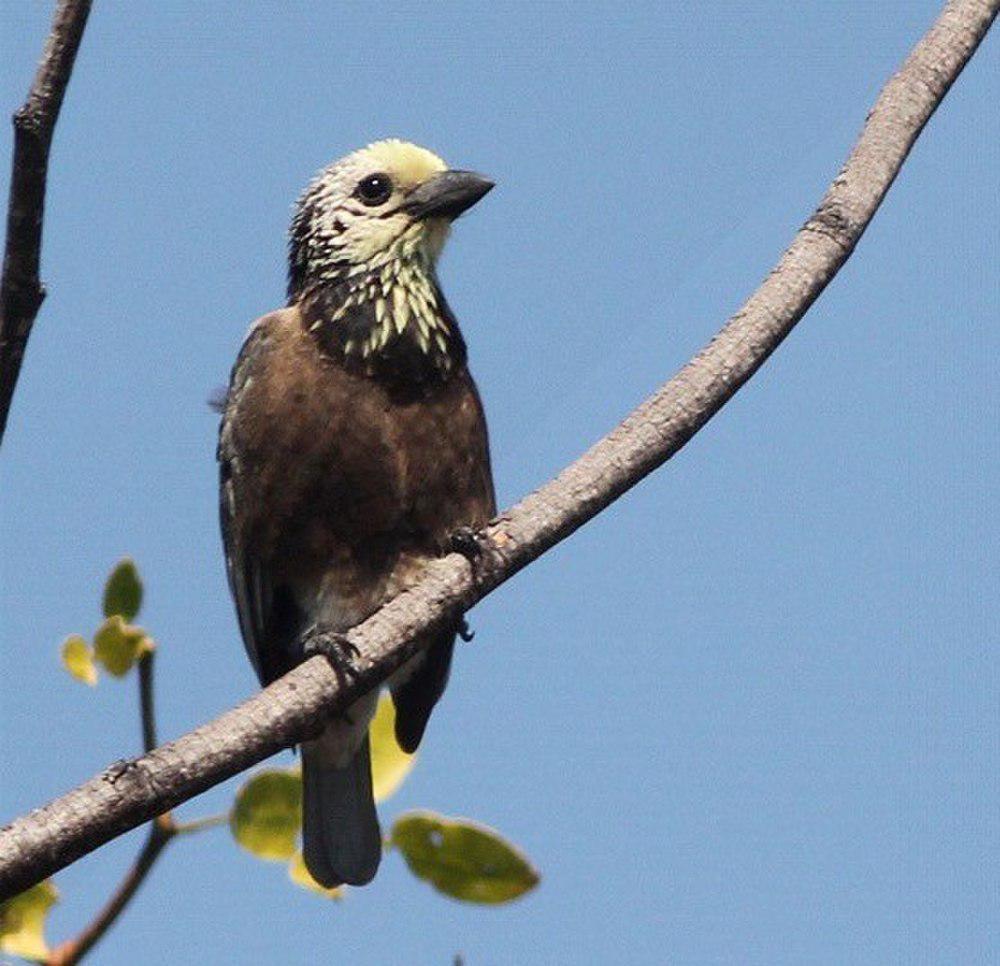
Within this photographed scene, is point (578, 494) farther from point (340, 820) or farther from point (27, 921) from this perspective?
point (340, 820)

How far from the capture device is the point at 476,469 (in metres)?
4.57

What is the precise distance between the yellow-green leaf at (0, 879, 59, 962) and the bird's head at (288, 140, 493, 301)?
235cm

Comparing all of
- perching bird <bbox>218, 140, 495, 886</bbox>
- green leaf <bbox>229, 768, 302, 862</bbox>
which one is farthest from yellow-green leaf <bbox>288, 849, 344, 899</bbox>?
perching bird <bbox>218, 140, 495, 886</bbox>

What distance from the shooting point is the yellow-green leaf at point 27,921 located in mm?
2643

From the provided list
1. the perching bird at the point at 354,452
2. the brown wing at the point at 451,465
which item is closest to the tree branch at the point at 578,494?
→ the perching bird at the point at 354,452

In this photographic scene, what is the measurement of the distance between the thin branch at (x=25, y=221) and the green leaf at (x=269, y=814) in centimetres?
79

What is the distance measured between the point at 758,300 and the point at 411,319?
161cm

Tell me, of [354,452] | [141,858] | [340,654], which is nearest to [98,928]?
[141,858]

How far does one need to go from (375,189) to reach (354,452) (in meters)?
0.92

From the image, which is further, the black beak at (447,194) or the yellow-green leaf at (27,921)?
the black beak at (447,194)

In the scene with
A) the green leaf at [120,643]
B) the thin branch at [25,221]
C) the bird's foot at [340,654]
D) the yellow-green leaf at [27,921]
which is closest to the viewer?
the thin branch at [25,221]

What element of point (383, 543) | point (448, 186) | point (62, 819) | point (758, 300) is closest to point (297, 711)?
point (62, 819)

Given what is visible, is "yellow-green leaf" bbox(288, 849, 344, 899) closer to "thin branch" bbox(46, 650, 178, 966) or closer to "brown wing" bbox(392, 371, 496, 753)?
"thin branch" bbox(46, 650, 178, 966)

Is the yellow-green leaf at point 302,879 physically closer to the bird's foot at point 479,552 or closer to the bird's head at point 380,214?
the bird's foot at point 479,552
